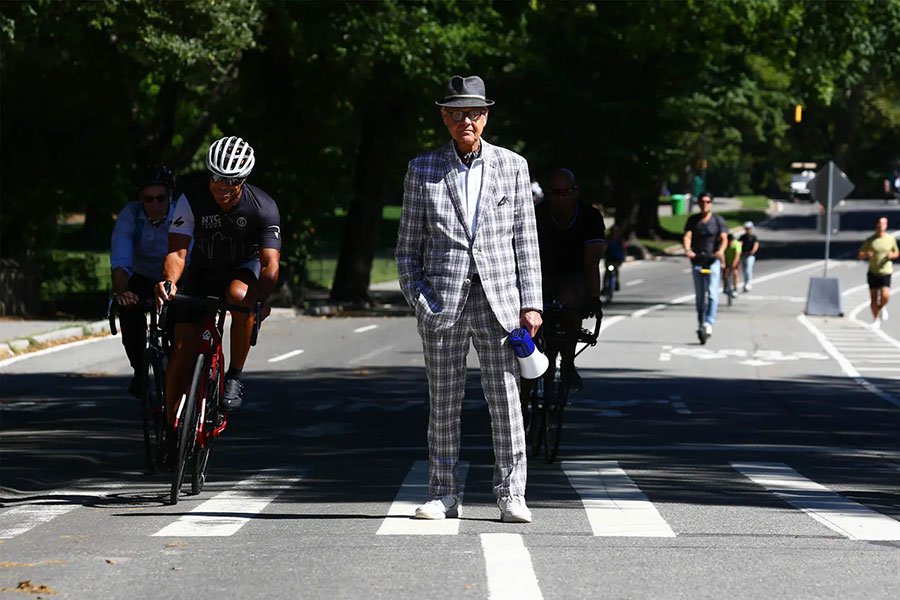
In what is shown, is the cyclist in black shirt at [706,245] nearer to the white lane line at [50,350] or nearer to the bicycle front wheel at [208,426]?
the white lane line at [50,350]

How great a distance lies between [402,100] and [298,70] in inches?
130

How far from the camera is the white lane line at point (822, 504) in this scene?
A: 782 cm

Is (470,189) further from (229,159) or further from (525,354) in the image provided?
(229,159)

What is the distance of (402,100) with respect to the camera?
116ft

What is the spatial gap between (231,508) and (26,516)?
1.00 metres

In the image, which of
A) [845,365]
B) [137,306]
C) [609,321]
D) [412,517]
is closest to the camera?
[412,517]

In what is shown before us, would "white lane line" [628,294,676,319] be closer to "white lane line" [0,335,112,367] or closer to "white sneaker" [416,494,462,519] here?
"white lane line" [0,335,112,367]

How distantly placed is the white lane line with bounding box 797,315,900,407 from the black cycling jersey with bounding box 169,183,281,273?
30.5ft

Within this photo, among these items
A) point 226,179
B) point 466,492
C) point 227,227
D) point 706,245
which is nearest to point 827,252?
point 706,245

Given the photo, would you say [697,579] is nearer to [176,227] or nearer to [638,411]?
[176,227]

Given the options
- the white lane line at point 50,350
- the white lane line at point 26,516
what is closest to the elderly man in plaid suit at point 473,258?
the white lane line at point 26,516

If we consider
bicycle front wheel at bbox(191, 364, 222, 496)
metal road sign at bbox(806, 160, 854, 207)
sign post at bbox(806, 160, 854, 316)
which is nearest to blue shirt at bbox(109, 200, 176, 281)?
bicycle front wheel at bbox(191, 364, 222, 496)

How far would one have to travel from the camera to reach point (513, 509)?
796 centimetres

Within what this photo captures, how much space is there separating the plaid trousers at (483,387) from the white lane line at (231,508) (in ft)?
3.26
